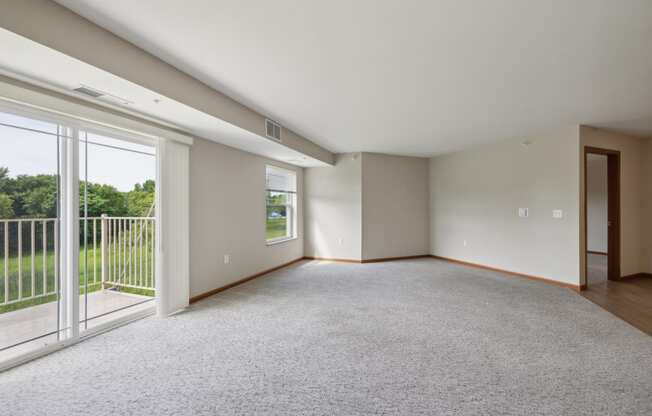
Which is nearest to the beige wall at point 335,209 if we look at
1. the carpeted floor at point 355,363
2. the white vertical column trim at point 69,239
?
the carpeted floor at point 355,363

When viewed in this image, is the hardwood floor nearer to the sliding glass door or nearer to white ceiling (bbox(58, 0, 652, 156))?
white ceiling (bbox(58, 0, 652, 156))

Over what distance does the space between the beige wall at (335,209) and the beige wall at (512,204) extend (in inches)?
76.8

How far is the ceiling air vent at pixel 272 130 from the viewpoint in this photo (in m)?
3.98

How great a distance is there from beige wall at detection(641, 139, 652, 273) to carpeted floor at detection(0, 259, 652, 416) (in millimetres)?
2599

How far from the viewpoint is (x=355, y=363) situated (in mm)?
2299

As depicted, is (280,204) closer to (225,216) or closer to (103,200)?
(225,216)

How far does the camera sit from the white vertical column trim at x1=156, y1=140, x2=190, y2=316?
131 inches

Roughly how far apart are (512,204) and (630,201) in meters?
1.81

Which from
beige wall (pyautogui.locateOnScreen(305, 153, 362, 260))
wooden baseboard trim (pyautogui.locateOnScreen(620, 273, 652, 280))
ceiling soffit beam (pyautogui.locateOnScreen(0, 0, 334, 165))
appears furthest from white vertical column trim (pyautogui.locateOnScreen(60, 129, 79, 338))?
wooden baseboard trim (pyautogui.locateOnScreen(620, 273, 652, 280))

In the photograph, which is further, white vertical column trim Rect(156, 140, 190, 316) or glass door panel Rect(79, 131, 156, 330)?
white vertical column trim Rect(156, 140, 190, 316)

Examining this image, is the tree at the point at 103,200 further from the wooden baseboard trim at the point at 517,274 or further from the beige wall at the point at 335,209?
the wooden baseboard trim at the point at 517,274

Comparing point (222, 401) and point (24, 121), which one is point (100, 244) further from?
point (222, 401)

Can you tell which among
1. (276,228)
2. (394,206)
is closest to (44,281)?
(276,228)

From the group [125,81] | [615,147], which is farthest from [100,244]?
[615,147]
